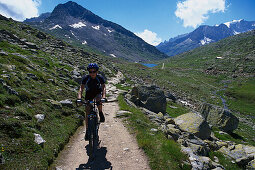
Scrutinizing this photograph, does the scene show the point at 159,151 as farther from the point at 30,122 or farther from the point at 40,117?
the point at 40,117

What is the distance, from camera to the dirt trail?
327 inches

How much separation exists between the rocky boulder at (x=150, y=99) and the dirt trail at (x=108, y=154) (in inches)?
483

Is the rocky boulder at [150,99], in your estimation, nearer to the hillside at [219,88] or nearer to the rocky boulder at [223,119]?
the rocky boulder at [223,119]

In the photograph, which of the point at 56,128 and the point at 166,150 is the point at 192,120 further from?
the point at 56,128

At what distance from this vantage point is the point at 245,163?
14.0 metres

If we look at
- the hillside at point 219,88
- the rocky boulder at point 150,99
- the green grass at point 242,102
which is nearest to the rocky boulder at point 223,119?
the hillside at point 219,88

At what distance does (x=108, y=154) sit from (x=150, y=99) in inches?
647

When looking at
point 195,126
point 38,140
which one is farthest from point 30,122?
point 195,126

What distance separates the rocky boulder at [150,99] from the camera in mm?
25016

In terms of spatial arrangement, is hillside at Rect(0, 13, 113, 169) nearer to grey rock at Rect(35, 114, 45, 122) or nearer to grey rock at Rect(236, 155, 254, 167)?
grey rock at Rect(35, 114, 45, 122)

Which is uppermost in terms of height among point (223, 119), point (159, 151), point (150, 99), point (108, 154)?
point (150, 99)

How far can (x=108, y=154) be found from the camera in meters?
9.50

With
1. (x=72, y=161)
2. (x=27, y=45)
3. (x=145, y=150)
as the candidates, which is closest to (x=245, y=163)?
(x=145, y=150)

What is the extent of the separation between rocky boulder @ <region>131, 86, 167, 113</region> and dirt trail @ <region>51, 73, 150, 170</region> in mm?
12267
